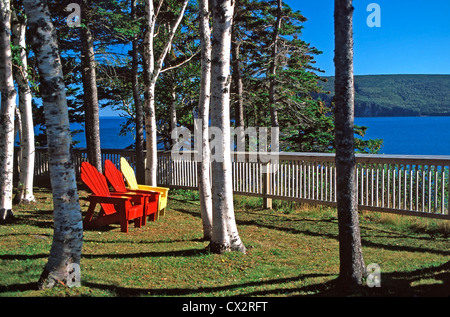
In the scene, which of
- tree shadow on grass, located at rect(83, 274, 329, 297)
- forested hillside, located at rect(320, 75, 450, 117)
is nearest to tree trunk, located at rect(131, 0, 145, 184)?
tree shadow on grass, located at rect(83, 274, 329, 297)

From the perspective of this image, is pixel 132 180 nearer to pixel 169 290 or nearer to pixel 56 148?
pixel 169 290

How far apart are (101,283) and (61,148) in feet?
5.11

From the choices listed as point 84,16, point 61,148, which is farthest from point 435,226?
point 84,16

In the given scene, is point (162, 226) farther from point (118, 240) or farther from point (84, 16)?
point (84, 16)

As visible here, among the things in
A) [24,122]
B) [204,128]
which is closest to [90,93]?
[24,122]

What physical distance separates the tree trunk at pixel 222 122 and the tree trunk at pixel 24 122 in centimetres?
478

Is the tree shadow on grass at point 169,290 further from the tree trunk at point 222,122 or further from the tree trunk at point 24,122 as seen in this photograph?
the tree trunk at point 24,122

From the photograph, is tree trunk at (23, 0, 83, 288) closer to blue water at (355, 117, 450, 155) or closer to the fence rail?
the fence rail

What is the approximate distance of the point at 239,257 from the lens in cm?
602

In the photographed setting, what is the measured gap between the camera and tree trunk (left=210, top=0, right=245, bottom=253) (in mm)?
5875

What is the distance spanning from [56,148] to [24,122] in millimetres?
5316

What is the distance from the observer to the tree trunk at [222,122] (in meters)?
5.88

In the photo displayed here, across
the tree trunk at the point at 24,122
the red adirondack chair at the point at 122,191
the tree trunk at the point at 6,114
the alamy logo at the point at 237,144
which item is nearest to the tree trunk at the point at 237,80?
the alamy logo at the point at 237,144

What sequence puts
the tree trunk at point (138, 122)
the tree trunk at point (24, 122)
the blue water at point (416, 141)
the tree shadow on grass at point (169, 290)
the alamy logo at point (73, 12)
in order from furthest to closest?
the blue water at point (416, 141) < the tree trunk at point (138, 122) < the alamy logo at point (73, 12) < the tree trunk at point (24, 122) < the tree shadow on grass at point (169, 290)
